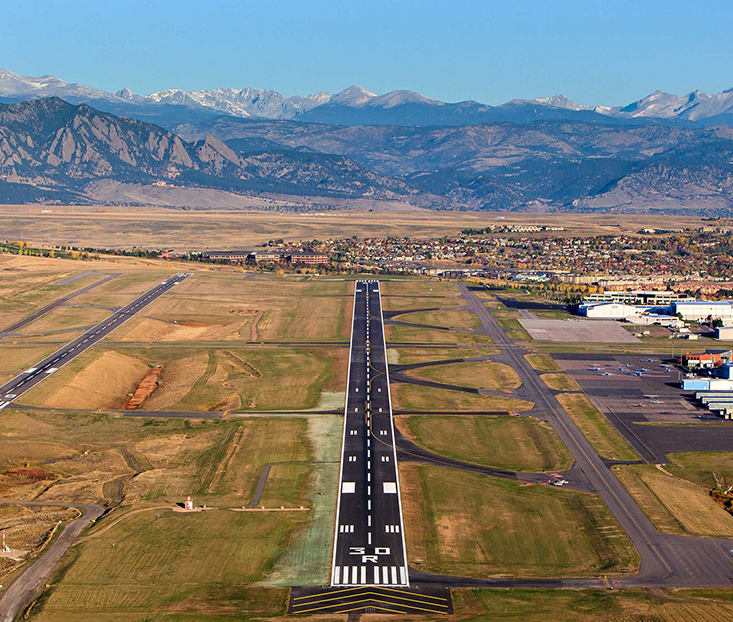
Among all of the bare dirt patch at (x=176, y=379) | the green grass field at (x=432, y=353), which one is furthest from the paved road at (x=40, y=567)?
the green grass field at (x=432, y=353)

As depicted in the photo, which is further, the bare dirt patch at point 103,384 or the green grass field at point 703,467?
the bare dirt patch at point 103,384

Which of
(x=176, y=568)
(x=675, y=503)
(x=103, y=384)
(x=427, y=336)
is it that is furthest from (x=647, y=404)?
(x=103, y=384)

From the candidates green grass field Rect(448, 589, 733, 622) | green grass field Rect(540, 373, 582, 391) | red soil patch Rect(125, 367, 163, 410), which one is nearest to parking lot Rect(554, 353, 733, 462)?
green grass field Rect(540, 373, 582, 391)

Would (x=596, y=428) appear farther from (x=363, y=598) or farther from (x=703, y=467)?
(x=363, y=598)

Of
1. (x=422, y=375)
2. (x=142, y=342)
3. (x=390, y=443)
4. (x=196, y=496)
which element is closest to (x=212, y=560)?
(x=196, y=496)

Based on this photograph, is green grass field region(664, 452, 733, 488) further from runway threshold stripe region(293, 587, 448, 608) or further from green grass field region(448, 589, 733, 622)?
runway threshold stripe region(293, 587, 448, 608)

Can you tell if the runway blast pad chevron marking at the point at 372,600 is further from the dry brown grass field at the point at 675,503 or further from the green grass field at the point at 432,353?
the green grass field at the point at 432,353
